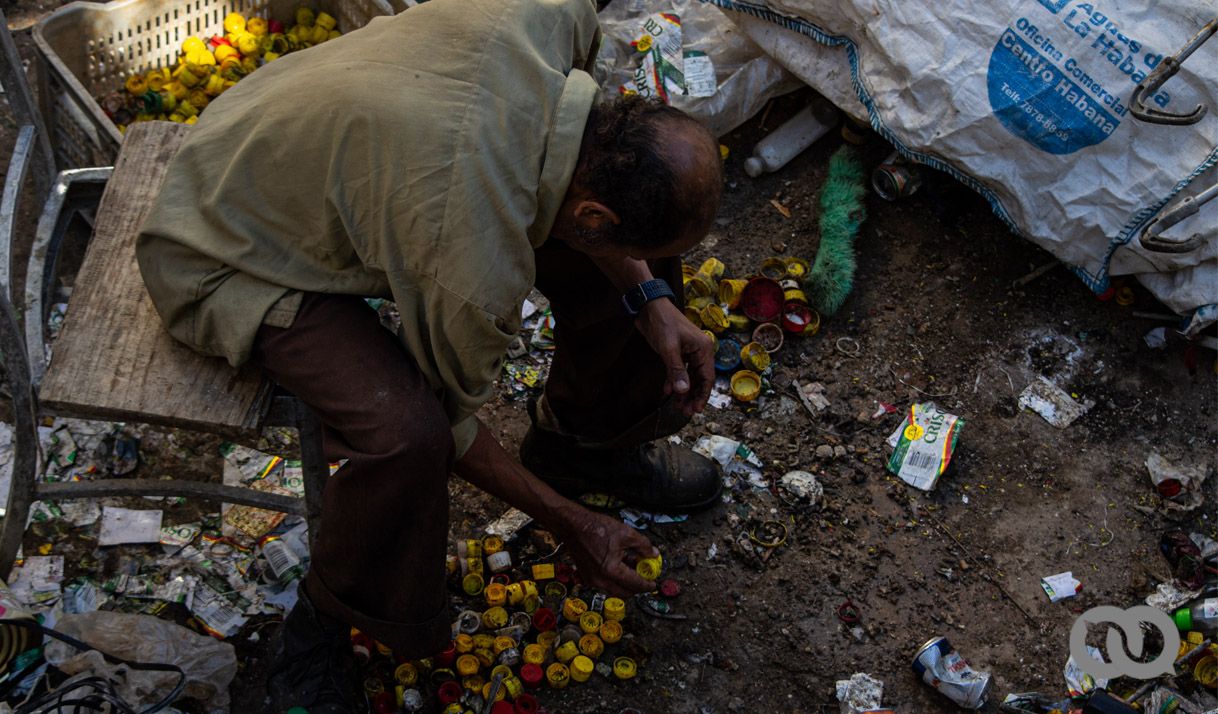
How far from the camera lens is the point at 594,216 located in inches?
80.9

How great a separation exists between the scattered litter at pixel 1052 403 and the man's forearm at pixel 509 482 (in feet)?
6.35

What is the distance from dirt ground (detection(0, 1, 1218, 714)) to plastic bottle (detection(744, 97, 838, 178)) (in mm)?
76

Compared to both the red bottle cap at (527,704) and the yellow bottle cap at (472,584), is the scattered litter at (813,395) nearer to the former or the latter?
the yellow bottle cap at (472,584)

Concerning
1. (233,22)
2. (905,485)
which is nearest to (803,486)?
(905,485)

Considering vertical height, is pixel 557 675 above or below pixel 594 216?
below

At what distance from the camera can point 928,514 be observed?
3301mm

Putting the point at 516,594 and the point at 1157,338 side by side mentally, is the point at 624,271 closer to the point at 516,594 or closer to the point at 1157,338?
the point at 516,594

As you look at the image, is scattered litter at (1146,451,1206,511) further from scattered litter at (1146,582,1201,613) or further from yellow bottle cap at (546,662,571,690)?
yellow bottle cap at (546,662,571,690)

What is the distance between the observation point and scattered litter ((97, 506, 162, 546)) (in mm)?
2971

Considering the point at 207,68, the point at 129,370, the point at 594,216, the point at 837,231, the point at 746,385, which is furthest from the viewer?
the point at 207,68

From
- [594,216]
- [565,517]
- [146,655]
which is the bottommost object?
[146,655]

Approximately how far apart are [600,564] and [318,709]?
0.77m

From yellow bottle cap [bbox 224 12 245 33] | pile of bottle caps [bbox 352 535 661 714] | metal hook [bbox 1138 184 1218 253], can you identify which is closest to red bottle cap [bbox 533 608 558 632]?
pile of bottle caps [bbox 352 535 661 714]

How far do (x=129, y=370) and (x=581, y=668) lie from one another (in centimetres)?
138
